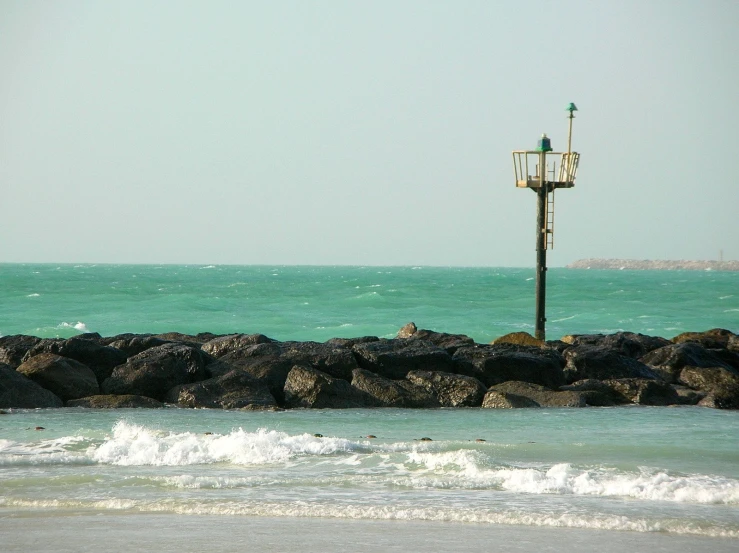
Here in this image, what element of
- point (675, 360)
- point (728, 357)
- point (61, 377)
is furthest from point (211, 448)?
point (728, 357)

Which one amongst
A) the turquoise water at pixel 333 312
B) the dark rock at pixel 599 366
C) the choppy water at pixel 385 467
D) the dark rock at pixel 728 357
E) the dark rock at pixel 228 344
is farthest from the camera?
the turquoise water at pixel 333 312

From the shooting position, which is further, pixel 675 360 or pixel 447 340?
pixel 447 340

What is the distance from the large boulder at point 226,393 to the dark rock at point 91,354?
124 centimetres

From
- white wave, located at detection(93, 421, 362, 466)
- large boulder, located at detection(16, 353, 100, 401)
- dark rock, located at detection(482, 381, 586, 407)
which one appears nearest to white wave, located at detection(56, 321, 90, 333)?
large boulder, located at detection(16, 353, 100, 401)

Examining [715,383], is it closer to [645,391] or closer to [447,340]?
[645,391]

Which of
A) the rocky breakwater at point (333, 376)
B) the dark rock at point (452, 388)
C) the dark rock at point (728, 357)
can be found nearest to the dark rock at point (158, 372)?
the rocky breakwater at point (333, 376)

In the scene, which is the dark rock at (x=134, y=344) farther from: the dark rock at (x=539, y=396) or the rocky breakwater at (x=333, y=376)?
the dark rock at (x=539, y=396)

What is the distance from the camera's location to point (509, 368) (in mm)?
13500

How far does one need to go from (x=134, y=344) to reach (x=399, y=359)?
4.07 m

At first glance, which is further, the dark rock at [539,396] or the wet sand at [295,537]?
the dark rock at [539,396]

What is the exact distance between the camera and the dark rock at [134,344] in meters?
13.8

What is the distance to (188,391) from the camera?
40.5 feet

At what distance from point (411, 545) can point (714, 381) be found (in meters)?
9.02

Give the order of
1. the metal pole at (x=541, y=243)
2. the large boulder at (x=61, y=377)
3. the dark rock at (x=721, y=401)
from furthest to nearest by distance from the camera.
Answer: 1. the metal pole at (x=541, y=243)
2. the dark rock at (x=721, y=401)
3. the large boulder at (x=61, y=377)
